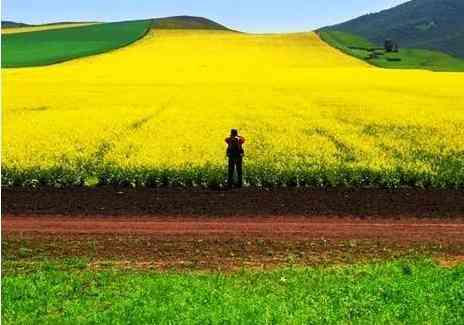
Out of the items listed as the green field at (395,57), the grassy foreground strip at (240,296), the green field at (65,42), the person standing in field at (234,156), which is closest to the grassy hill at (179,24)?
the green field at (65,42)

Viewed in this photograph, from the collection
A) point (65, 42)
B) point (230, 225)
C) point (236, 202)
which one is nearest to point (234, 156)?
point (236, 202)

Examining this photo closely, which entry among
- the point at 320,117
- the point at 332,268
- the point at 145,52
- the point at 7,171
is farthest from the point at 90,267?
the point at 145,52

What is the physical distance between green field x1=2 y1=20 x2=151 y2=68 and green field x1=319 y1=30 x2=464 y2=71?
31152 millimetres

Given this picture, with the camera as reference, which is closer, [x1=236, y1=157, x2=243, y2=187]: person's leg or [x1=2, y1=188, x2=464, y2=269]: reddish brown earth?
[x1=2, y1=188, x2=464, y2=269]: reddish brown earth

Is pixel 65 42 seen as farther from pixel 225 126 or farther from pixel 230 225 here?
pixel 230 225

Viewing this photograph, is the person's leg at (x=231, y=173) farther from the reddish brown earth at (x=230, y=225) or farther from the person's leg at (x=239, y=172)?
the reddish brown earth at (x=230, y=225)

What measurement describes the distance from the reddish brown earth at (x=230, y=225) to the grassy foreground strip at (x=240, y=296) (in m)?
1.23

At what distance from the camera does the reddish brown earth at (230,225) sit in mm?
12859

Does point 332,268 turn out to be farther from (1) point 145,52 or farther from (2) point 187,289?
(1) point 145,52

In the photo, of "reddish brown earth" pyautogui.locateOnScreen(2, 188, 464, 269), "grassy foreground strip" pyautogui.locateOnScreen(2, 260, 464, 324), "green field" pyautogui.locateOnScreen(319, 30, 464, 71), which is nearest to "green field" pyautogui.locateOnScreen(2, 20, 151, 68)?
"green field" pyautogui.locateOnScreen(319, 30, 464, 71)

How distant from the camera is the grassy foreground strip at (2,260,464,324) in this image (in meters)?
8.94

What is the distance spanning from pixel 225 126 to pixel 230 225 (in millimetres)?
14798

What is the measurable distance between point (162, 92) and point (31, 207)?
92.2ft

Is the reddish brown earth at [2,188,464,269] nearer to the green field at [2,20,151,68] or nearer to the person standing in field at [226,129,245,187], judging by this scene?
the person standing in field at [226,129,245,187]
